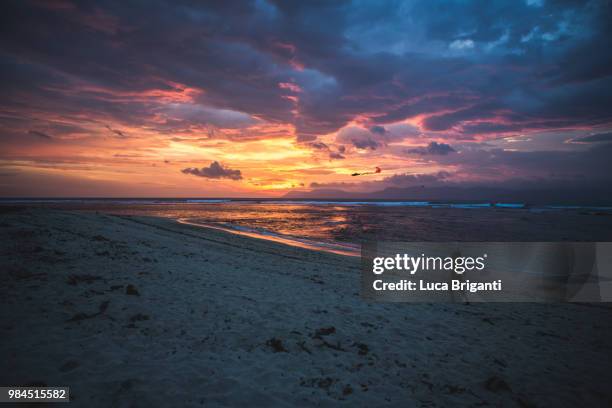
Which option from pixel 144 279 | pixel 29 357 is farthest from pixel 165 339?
pixel 144 279

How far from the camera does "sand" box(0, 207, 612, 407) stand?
4.29 metres

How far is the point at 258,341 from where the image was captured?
5691 mm

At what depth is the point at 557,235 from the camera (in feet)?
82.9

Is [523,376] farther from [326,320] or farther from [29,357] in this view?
[29,357]

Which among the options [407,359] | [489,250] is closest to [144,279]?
[407,359]

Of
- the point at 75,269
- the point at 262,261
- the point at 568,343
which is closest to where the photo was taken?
the point at 568,343

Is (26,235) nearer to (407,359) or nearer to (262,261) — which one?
(262,261)

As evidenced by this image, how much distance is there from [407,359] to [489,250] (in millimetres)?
17321

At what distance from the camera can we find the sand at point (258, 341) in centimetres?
429

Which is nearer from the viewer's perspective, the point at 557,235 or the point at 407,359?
the point at 407,359

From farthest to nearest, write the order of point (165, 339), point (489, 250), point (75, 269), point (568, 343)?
1. point (489, 250)
2. point (75, 269)
3. point (568, 343)
4. point (165, 339)

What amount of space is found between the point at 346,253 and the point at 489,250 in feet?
35.0

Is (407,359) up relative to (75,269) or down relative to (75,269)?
down

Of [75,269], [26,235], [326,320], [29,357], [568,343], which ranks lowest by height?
[568,343]
